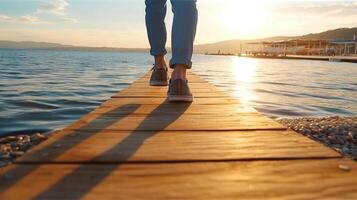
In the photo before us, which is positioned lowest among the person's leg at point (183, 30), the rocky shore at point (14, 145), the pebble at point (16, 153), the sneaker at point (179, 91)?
the rocky shore at point (14, 145)

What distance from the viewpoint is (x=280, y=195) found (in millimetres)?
1033

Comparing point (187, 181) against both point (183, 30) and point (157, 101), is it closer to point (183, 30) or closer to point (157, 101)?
point (183, 30)

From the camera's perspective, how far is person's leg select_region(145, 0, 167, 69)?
3123 millimetres

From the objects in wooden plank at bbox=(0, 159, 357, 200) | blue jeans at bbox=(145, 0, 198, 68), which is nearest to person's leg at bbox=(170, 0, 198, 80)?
blue jeans at bbox=(145, 0, 198, 68)

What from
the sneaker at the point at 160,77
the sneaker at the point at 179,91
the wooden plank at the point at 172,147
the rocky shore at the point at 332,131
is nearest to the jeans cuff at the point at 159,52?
the sneaker at the point at 160,77

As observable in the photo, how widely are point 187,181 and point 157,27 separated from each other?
2294 mm

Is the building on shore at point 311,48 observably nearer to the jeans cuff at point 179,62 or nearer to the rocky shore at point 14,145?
the rocky shore at point 14,145

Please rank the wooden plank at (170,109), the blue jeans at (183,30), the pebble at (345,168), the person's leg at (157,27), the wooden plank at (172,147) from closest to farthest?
the pebble at (345,168), the wooden plank at (172,147), the wooden plank at (170,109), the blue jeans at (183,30), the person's leg at (157,27)

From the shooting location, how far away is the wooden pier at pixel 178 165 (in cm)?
104

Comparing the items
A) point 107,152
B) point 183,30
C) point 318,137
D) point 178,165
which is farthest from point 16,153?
point 318,137

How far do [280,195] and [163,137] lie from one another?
29.6 inches

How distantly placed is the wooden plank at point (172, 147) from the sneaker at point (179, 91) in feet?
2.75

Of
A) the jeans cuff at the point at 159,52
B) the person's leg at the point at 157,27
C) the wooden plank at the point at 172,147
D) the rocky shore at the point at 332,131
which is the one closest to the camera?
the wooden plank at the point at 172,147

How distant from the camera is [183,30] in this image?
101 inches
